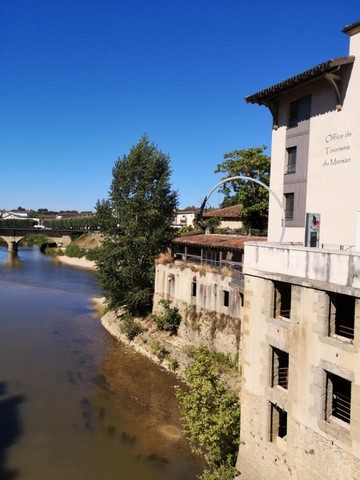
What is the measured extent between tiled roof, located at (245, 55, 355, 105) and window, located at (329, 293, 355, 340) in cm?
1172

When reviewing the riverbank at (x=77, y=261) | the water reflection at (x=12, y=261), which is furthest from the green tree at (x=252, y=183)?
the water reflection at (x=12, y=261)

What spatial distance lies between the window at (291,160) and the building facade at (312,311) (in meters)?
0.11

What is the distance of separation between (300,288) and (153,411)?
47.1 feet

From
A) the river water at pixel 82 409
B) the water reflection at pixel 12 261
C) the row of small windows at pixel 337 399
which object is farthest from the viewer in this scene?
the water reflection at pixel 12 261

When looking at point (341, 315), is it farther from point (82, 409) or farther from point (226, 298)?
point (82, 409)

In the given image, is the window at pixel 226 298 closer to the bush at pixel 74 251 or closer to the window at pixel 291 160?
the window at pixel 291 160

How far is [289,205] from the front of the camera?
2239 cm

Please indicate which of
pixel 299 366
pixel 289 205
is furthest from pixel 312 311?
pixel 289 205

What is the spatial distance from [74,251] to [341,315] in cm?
9035

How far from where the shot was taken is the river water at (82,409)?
1827 cm

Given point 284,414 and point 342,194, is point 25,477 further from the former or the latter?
point 342,194

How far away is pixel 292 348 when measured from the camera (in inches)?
504

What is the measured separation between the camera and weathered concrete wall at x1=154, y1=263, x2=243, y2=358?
26.2m

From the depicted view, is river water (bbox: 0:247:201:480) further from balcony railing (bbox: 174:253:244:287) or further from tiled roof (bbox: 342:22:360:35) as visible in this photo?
tiled roof (bbox: 342:22:360:35)
